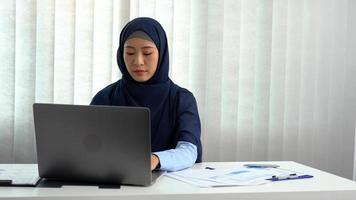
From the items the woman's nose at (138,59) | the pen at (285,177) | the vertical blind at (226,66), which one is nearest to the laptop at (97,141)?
the pen at (285,177)

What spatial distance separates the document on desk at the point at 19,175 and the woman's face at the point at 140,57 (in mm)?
503

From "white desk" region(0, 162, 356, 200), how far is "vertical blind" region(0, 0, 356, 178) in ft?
4.37

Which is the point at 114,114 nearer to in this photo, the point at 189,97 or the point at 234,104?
the point at 189,97

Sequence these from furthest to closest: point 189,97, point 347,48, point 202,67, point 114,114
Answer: point 347,48 → point 202,67 → point 189,97 → point 114,114

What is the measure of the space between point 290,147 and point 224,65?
0.64 meters

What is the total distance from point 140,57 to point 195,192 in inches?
27.1

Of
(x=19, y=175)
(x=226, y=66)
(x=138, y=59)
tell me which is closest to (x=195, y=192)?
(x=19, y=175)

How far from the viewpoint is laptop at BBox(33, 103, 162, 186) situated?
4.07 feet

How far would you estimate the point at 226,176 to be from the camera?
1446mm

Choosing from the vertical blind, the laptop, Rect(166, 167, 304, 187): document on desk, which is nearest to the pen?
Rect(166, 167, 304, 187): document on desk

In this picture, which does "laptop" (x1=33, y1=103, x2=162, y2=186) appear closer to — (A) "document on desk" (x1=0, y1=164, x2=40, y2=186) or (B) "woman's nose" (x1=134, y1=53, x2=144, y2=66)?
(A) "document on desk" (x1=0, y1=164, x2=40, y2=186)

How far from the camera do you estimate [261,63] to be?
281cm

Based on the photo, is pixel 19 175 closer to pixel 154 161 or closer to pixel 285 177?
pixel 154 161

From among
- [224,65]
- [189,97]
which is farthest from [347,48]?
[189,97]
